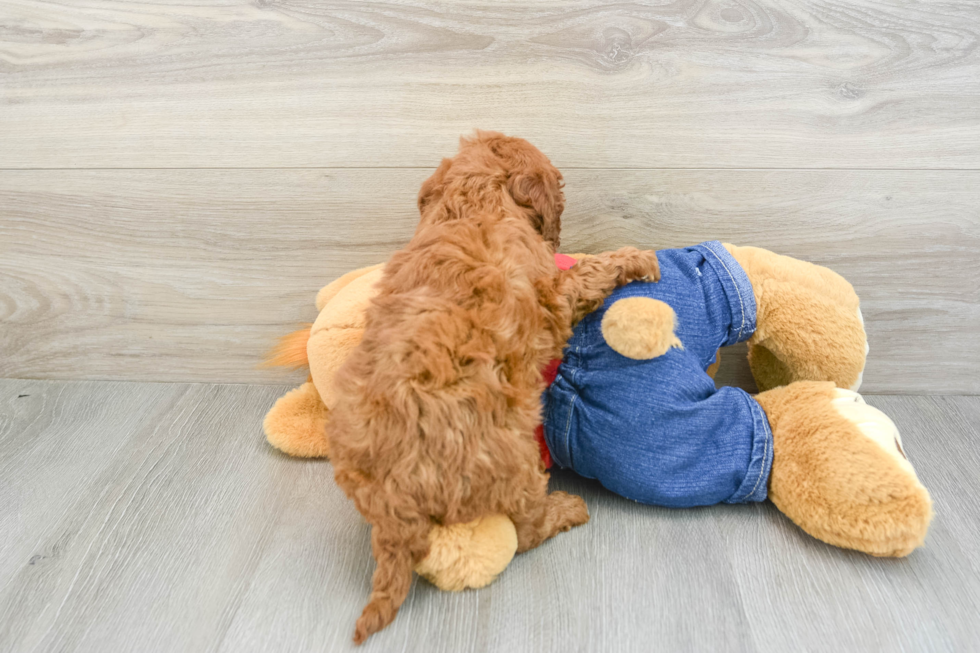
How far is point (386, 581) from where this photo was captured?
0.69m

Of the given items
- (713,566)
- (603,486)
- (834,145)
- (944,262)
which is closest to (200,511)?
(603,486)

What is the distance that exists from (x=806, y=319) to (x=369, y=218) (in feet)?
2.35

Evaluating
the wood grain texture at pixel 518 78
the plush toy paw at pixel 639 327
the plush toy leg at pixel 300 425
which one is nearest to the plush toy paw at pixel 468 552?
the plush toy paw at pixel 639 327

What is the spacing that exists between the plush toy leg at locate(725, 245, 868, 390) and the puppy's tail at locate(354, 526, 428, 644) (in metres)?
0.57

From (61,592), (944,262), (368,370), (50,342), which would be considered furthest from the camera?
(50,342)

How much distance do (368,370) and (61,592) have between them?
1.70 feet

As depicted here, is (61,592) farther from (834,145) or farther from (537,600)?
(834,145)

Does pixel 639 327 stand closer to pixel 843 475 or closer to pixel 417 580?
pixel 843 475

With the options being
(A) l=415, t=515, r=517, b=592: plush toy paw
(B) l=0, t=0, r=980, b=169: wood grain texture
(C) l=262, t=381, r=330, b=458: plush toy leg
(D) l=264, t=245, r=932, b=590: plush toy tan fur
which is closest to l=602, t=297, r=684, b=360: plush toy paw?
(D) l=264, t=245, r=932, b=590: plush toy tan fur

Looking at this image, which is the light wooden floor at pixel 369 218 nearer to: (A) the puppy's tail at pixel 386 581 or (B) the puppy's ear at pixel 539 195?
(A) the puppy's tail at pixel 386 581

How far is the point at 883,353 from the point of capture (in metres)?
1.15

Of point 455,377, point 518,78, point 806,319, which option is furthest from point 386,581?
point 518,78

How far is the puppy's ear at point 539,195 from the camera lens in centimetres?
81

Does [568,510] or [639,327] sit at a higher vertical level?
[639,327]
